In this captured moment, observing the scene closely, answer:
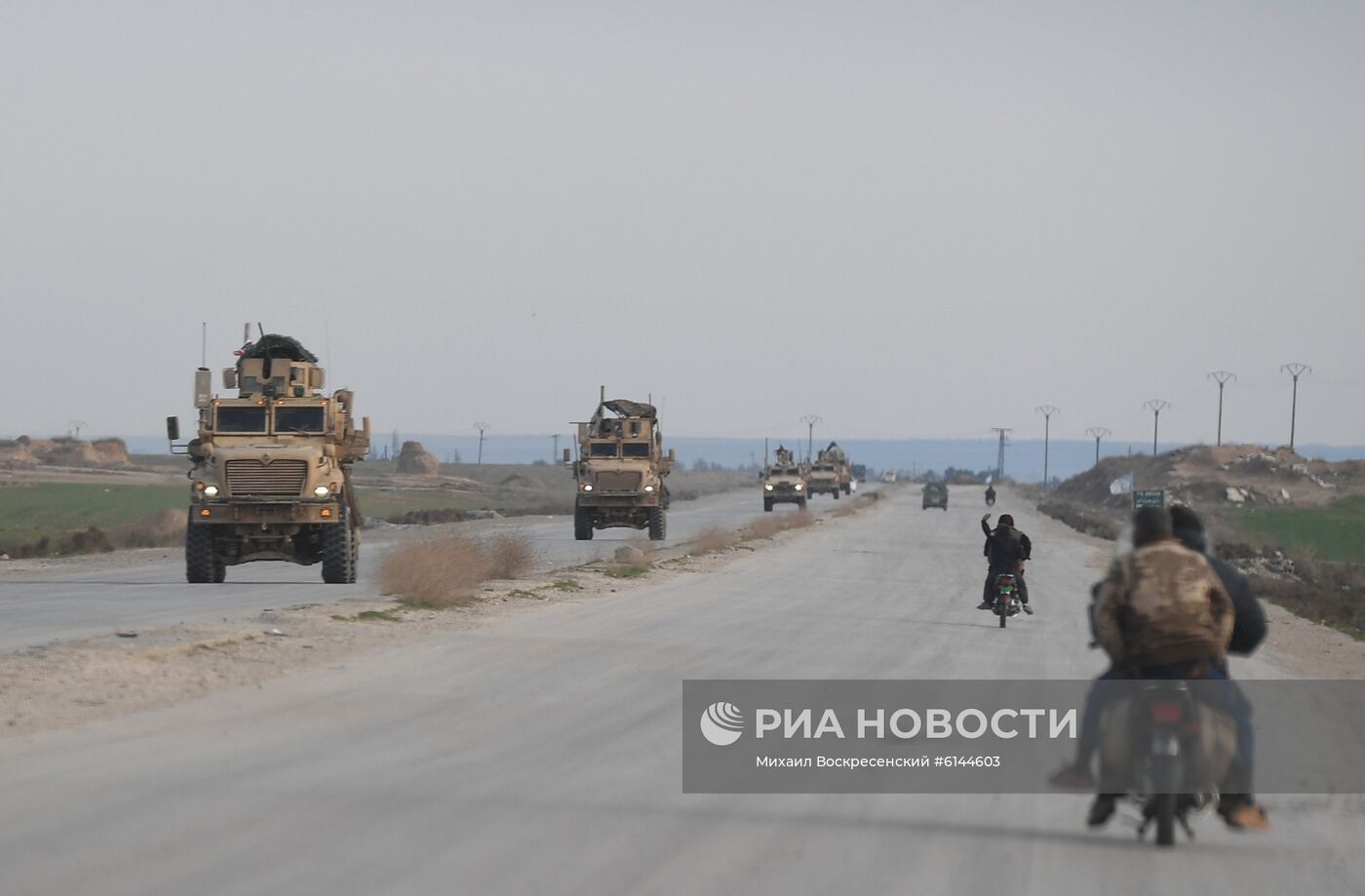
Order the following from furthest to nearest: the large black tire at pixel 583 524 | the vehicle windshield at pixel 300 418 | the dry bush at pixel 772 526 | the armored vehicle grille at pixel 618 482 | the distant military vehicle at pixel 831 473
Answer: the distant military vehicle at pixel 831 473 < the dry bush at pixel 772 526 < the large black tire at pixel 583 524 < the armored vehicle grille at pixel 618 482 < the vehicle windshield at pixel 300 418

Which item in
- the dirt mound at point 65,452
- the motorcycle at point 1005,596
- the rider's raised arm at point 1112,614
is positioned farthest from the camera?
the dirt mound at point 65,452

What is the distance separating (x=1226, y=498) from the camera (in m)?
111

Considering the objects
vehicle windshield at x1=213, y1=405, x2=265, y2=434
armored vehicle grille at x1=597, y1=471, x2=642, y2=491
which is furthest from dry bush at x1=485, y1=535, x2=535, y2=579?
armored vehicle grille at x1=597, y1=471, x2=642, y2=491

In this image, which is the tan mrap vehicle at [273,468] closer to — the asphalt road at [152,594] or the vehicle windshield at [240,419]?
the vehicle windshield at [240,419]

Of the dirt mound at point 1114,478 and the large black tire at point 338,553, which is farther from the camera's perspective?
the dirt mound at point 1114,478

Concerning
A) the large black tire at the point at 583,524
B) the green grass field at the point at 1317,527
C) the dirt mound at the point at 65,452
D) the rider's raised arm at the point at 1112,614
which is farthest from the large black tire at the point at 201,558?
the dirt mound at the point at 65,452

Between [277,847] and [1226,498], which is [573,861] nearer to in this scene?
[277,847]

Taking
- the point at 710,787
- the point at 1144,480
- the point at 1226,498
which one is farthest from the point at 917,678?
the point at 1144,480

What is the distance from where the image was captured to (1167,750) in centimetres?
756

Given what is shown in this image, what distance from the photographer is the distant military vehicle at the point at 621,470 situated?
4675 cm

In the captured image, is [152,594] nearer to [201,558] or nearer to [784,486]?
[201,558]

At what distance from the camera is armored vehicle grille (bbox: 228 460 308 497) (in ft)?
85.5

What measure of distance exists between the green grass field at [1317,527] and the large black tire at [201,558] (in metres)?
35.2

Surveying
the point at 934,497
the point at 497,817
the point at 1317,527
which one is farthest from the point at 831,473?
the point at 497,817
